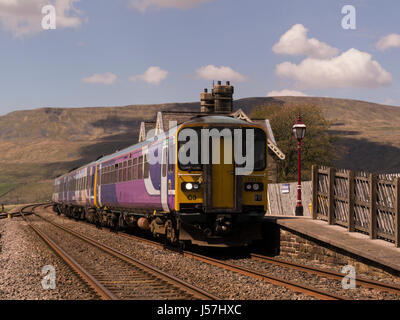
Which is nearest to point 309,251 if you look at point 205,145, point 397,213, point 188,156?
point 397,213

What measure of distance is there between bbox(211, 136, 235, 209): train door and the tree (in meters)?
38.6

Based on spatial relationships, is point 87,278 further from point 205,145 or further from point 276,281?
point 205,145

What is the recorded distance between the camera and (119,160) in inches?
886

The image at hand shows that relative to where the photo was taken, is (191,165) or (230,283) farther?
(191,165)

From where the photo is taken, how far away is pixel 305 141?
55219 millimetres

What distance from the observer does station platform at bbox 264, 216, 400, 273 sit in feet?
36.7

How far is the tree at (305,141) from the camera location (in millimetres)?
54562

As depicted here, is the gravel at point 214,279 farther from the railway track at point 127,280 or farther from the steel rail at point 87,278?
the steel rail at point 87,278

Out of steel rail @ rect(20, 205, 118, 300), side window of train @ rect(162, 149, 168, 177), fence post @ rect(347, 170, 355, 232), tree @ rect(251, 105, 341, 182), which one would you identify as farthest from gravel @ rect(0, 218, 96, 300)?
tree @ rect(251, 105, 341, 182)

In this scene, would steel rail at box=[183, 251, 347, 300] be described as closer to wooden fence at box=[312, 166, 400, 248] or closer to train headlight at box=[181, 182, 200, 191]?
train headlight at box=[181, 182, 200, 191]

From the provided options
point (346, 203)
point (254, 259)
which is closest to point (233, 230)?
point (254, 259)

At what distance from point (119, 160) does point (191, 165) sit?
8.56 m

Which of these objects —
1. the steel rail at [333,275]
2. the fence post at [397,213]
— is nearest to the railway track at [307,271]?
the steel rail at [333,275]
